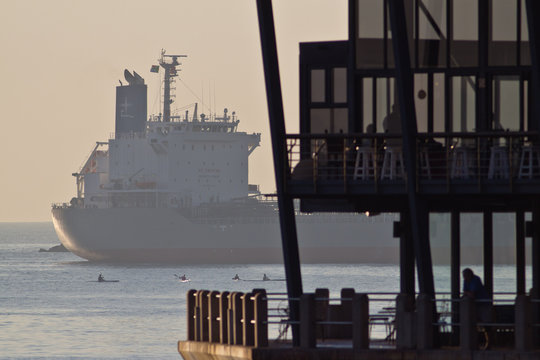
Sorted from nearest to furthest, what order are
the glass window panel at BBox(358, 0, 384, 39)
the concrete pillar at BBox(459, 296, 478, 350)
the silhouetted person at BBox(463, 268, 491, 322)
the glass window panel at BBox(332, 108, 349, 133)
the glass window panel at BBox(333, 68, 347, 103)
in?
the concrete pillar at BBox(459, 296, 478, 350), the silhouetted person at BBox(463, 268, 491, 322), the glass window panel at BBox(358, 0, 384, 39), the glass window panel at BBox(332, 108, 349, 133), the glass window panel at BBox(333, 68, 347, 103)

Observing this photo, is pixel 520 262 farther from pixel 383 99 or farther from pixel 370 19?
pixel 370 19

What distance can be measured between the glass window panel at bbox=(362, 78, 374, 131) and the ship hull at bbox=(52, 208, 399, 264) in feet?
449

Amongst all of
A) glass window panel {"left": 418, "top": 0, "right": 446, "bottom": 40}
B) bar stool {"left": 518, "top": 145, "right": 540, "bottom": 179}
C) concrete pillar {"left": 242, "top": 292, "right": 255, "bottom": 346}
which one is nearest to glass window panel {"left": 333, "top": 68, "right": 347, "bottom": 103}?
glass window panel {"left": 418, "top": 0, "right": 446, "bottom": 40}

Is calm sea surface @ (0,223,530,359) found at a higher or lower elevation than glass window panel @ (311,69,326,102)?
lower

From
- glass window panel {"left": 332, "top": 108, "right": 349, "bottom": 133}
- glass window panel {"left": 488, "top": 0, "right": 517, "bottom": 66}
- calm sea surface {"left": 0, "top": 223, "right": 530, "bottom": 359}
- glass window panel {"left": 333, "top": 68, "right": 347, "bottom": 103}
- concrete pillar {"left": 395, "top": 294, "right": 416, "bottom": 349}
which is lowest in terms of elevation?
calm sea surface {"left": 0, "top": 223, "right": 530, "bottom": 359}

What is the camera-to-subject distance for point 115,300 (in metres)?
95.9

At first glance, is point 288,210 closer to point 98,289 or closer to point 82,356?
point 82,356

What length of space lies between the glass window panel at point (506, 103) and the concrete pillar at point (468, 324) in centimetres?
426

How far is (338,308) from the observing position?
25250mm

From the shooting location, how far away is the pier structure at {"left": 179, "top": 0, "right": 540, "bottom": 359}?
A: 22422 millimetres

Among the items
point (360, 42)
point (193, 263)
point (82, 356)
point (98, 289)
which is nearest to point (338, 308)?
point (360, 42)

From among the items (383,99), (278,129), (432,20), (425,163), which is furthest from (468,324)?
(432,20)

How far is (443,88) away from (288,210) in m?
3.00

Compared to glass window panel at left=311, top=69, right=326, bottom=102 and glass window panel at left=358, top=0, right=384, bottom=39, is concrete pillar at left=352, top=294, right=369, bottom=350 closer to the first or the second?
glass window panel at left=358, top=0, right=384, bottom=39
